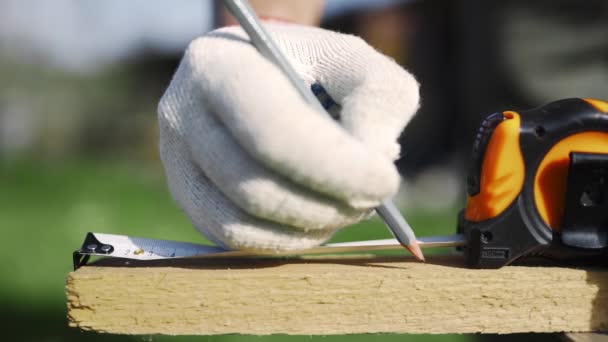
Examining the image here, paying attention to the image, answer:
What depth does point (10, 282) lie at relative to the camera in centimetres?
245

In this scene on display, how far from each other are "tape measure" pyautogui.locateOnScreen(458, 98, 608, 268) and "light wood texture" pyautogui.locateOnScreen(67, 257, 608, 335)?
46 mm

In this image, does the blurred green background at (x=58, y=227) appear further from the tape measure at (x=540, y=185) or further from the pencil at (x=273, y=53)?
the tape measure at (x=540, y=185)

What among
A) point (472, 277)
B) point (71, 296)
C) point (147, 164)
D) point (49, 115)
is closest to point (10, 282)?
point (71, 296)

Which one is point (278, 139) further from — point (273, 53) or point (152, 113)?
point (152, 113)

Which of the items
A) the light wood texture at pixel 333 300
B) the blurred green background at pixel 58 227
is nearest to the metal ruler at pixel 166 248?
the light wood texture at pixel 333 300

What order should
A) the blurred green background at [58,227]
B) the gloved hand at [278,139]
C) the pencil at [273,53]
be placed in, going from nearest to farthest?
the gloved hand at [278,139] < the pencil at [273,53] < the blurred green background at [58,227]

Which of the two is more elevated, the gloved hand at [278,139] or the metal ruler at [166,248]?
the gloved hand at [278,139]

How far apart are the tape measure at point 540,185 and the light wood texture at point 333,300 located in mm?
46

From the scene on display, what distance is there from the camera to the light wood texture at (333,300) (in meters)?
0.95

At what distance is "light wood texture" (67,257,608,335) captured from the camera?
3.12 ft

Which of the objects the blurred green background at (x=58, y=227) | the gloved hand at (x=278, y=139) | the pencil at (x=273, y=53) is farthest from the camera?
the blurred green background at (x=58, y=227)

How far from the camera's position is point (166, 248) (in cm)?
108

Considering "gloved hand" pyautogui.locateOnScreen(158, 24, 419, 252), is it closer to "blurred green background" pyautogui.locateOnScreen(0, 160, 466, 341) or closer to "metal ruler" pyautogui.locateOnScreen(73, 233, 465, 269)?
"metal ruler" pyautogui.locateOnScreen(73, 233, 465, 269)

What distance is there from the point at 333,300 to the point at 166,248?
31cm
